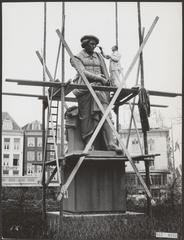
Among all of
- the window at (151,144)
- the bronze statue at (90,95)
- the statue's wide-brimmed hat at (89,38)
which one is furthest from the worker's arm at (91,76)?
the window at (151,144)

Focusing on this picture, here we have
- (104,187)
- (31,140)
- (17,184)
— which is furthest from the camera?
(17,184)

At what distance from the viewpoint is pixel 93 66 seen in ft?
40.5

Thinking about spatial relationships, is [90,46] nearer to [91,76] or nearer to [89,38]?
[89,38]

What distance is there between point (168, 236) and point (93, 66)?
5413mm

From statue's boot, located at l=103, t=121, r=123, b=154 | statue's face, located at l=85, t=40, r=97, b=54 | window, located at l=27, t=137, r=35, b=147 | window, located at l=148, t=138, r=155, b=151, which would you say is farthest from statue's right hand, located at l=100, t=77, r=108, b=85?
window, located at l=148, t=138, r=155, b=151

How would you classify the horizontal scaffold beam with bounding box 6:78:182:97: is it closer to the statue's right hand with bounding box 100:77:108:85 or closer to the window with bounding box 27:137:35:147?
the statue's right hand with bounding box 100:77:108:85

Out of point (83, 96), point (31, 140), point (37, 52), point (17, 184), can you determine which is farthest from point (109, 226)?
point (17, 184)

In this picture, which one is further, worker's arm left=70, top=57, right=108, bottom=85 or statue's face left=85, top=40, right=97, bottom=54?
statue's face left=85, top=40, right=97, bottom=54

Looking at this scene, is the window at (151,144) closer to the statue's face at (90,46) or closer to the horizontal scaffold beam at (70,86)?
the horizontal scaffold beam at (70,86)

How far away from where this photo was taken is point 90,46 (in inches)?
484

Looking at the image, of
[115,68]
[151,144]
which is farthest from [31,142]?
[115,68]

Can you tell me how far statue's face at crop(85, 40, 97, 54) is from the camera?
12227 millimetres

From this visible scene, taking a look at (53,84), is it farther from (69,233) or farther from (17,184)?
(17,184)

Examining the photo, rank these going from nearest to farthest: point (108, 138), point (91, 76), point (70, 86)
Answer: point (70, 86) < point (91, 76) < point (108, 138)
